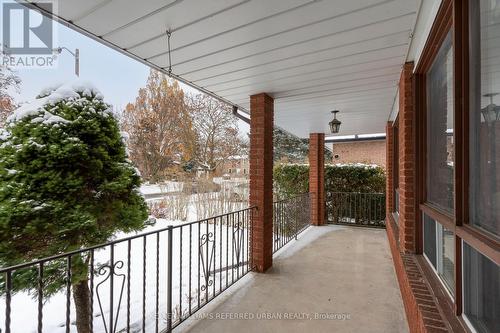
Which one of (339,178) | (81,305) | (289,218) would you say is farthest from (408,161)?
(339,178)

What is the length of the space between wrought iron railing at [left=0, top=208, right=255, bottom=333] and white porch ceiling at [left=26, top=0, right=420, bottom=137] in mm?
1508

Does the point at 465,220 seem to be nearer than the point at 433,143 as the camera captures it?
Yes

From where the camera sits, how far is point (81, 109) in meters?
2.01

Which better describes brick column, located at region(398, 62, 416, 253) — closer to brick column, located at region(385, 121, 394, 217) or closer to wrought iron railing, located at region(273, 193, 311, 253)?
wrought iron railing, located at region(273, 193, 311, 253)

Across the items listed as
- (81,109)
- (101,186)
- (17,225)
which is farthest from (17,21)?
(17,225)

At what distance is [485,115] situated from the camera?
1.02 meters

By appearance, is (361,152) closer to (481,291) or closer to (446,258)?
(446,258)

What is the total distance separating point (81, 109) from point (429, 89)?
2920 millimetres

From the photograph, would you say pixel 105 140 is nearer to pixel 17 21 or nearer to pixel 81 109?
pixel 81 109

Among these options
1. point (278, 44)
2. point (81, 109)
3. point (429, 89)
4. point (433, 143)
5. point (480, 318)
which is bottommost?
point (480, 318)

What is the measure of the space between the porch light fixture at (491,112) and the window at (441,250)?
2.28ft

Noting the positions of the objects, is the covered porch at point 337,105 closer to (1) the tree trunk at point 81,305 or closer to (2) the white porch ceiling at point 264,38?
(2) the white porch ceiling at point 264,38

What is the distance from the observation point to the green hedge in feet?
22.2

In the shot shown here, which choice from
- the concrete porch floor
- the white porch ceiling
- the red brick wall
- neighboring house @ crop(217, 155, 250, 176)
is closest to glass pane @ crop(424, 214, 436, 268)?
the red brick wall
